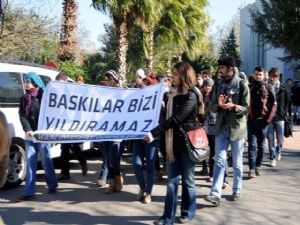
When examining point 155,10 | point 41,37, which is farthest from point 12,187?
point 41,37

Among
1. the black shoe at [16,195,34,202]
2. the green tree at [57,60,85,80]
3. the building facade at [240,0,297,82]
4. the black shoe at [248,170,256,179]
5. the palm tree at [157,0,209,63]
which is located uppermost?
the building facade at [240,0,297,82]

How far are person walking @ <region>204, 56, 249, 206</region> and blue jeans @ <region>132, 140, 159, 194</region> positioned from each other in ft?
2.67

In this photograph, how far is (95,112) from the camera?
6.85 meters

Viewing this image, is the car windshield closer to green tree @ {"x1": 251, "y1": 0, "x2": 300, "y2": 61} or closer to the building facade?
A: green tree @ {"x1": 251, "y1": 0, "x2": 300, "y2": 61}

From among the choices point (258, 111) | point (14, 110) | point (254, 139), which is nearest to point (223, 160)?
point (254, 139)

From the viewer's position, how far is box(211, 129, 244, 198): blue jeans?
21.5 feet

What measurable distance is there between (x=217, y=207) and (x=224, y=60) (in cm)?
194

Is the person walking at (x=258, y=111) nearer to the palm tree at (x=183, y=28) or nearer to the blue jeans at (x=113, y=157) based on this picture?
the blue jeans at (x=113, y=157)

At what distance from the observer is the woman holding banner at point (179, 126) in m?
5.62

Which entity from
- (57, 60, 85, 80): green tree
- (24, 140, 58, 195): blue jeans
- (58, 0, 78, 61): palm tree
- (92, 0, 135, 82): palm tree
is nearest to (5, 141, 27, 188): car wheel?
(24, 140, 58, 195): blue jeans

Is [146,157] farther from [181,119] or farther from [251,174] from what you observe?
[251,174]

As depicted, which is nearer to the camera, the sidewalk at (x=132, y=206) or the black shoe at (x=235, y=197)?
the sidewalk at (x=132, y=206)

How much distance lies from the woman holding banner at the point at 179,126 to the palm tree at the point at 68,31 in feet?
47.4

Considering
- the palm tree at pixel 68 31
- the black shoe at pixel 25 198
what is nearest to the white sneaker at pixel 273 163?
the black shoe at pixel 25 198
